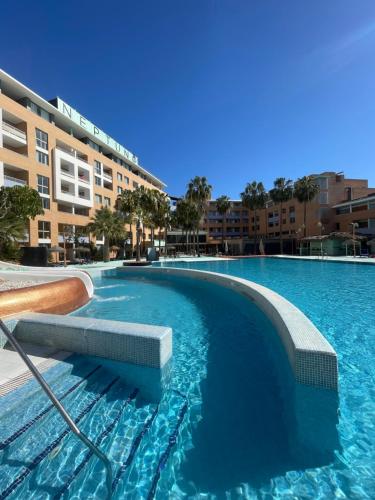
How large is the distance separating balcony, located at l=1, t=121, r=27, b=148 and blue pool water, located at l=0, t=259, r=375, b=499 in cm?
2934

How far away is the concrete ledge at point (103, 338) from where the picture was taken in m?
4.35

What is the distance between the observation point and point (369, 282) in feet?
46.3

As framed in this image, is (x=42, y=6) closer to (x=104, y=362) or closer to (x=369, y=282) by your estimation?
(x=104, y=362)

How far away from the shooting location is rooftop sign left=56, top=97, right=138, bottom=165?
1323 inches

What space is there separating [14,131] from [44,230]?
34.7 feet

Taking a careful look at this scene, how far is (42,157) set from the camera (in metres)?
29.6

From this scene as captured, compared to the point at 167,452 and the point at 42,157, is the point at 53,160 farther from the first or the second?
the point at 167,452

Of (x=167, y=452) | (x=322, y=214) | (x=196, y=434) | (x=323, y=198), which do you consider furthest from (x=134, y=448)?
(x=323, y=198)

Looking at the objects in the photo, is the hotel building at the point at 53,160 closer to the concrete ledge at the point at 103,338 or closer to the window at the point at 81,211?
the window at the point at 81,211

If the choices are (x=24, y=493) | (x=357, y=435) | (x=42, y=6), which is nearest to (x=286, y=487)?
(x=357, y=435)

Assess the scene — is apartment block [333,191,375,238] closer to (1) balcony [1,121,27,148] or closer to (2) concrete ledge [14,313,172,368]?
(2) concrete ledge [14,313,172,368]

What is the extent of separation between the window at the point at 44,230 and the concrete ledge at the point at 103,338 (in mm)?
27399

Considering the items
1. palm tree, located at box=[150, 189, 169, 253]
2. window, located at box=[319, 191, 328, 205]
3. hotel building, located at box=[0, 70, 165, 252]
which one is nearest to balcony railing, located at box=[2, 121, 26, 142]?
hotel building, located at box=[0, 70, 165, 252]

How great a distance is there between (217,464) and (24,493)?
6.47 ft
